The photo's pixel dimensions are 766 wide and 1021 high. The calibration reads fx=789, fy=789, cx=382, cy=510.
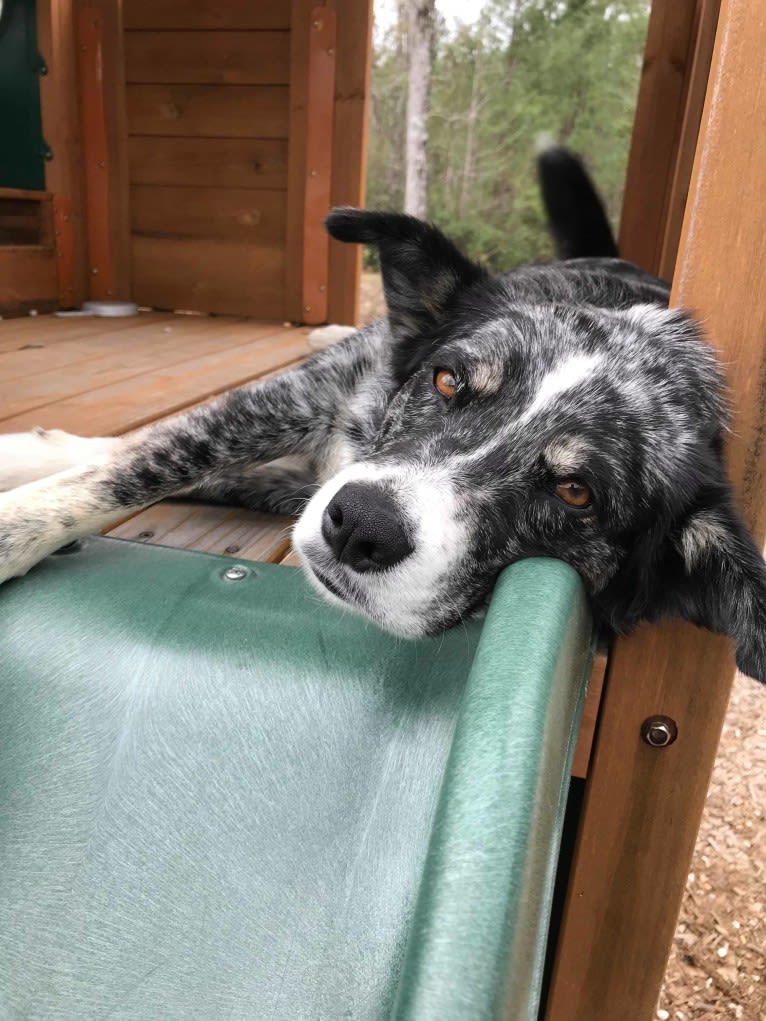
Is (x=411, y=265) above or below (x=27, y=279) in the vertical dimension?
above

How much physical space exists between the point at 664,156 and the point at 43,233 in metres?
4.11

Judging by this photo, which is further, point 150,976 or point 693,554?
point 693,554

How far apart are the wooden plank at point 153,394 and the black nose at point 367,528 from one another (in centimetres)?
154

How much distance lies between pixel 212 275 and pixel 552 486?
499 cm

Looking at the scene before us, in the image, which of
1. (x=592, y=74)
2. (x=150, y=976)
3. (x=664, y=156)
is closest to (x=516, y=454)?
(x=150, y=976)

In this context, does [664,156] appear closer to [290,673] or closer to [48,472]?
[48,472]

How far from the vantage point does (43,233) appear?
5.36 metres

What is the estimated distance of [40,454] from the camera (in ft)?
6.82

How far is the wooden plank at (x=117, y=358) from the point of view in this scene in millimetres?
3039

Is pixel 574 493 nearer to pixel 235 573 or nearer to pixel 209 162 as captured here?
pixel 235 573

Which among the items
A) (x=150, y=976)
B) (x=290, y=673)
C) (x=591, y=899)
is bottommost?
(x=591, y=899)

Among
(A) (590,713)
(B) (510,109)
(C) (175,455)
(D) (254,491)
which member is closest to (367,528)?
(A) (590,713)

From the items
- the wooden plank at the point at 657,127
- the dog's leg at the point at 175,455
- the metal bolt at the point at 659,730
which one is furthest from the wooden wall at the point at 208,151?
the metal bolt at the point at 659,730

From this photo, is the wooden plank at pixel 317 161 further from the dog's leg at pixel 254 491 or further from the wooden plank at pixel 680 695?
the wooden plank at pixel 680 695
